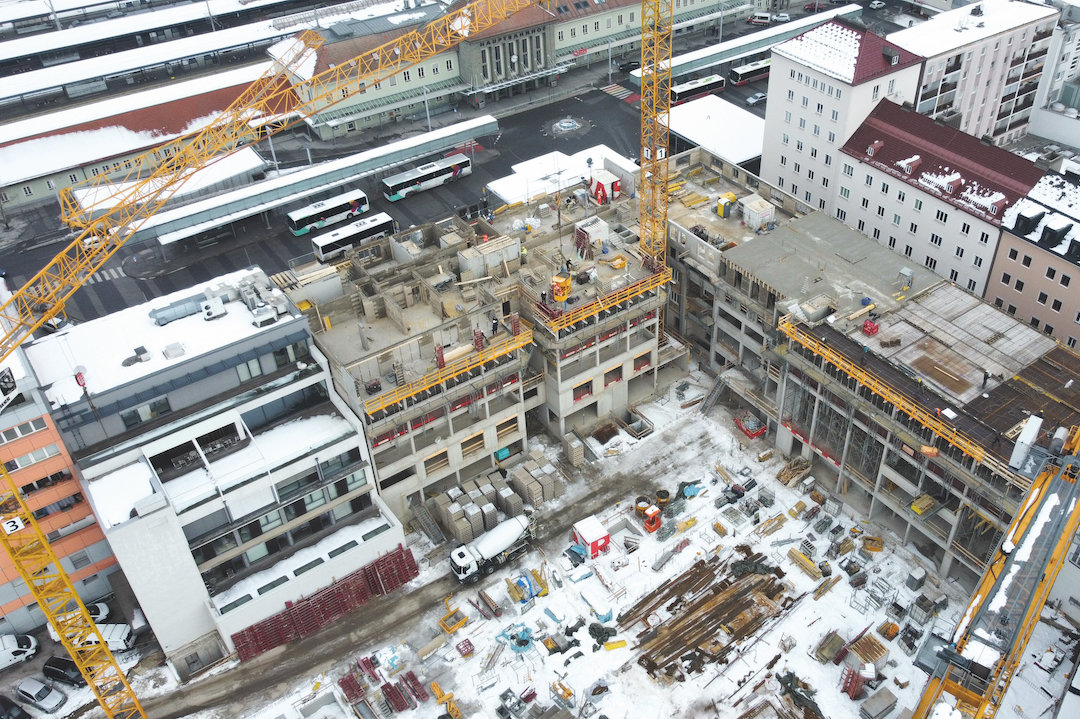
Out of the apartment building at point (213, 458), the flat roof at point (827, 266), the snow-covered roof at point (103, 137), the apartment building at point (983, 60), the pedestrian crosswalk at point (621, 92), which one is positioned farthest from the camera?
the pedestrian crosswalk at point (621, 92)

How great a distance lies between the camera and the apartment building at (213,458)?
59562mm

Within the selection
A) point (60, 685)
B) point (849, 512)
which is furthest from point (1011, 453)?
point (60, 685)

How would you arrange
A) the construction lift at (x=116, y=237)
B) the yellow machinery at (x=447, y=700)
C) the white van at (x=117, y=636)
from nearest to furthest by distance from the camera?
the construction lift at (x=116, y=237) < the yellow machinery at (x=447, y=700) < the white van at (x=117, y=636)

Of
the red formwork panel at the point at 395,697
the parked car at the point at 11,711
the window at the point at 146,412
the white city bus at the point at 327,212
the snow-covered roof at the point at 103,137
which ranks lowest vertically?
the parked car at the point at 11,711

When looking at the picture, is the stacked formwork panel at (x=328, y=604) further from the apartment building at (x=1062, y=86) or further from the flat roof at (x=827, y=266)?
the apartment building at (x=1062, y=86)

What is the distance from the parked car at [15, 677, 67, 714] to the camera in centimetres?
6134

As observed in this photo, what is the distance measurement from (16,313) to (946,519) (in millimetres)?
69636

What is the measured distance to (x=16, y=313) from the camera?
68.9 m

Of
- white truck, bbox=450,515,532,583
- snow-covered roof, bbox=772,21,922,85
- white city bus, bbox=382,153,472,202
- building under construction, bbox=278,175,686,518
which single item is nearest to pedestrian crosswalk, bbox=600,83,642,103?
white city bus, bbox=382,153,472,202

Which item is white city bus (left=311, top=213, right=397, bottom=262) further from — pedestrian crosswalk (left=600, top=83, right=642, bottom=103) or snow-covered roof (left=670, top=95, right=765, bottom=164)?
pedestrian crosswalk (left=600, top=83, right=642, bottom=103)

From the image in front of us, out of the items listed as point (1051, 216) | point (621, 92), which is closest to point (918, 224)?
point (1051, 216)

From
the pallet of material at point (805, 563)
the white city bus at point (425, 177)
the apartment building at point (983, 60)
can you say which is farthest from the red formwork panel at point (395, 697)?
the apartment building at point (983, 60)

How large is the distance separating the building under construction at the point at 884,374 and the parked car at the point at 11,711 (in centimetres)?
5856

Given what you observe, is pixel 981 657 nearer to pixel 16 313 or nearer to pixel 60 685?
pixel 60 685
